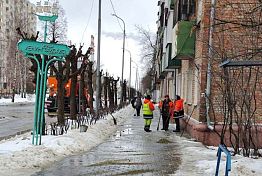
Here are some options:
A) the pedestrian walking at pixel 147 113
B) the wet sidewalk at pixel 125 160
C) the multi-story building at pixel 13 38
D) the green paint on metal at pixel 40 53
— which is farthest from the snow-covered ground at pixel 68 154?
the multi-story building at pixel 13 38

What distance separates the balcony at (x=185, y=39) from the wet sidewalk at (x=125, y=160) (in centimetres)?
364

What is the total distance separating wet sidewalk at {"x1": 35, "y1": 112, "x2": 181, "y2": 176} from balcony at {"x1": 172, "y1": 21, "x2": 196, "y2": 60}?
11.9 feet

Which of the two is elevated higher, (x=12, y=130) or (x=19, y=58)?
(x=19, y=58)

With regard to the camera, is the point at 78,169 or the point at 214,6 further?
the point at 214,6

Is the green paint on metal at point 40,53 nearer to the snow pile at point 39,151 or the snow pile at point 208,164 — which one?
the snow pile at point 39,151

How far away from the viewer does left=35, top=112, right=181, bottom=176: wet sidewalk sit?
9656mm

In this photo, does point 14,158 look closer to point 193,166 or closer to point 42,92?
point 42,92

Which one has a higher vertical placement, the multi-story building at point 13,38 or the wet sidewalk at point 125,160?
the multi-story building at point 13,38

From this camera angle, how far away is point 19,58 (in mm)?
68188

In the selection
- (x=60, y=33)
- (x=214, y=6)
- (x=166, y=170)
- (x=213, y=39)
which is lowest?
(x=166, y=170)

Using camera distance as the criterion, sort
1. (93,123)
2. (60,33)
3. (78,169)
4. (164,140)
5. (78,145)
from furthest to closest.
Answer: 1. (60,33)
2. (93,123)
3. (164,140)
4. (78,145)
5. (78,169)

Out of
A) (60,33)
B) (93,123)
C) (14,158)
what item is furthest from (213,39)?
(60,33)

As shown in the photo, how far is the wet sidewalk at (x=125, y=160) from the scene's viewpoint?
9656 millimetres

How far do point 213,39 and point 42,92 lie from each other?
6064mm
